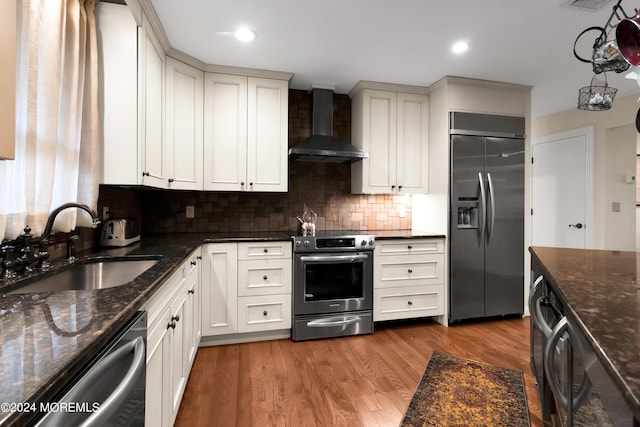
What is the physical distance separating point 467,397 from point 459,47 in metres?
→ 2.58

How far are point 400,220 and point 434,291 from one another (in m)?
0.96

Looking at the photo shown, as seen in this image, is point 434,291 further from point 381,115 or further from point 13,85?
point 13,85

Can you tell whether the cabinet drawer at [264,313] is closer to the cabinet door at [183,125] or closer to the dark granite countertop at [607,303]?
the cabinet door at [183,125]

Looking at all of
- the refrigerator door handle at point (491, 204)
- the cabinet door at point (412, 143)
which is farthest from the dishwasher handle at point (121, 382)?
the refrigerator door handle at point (491, 204)

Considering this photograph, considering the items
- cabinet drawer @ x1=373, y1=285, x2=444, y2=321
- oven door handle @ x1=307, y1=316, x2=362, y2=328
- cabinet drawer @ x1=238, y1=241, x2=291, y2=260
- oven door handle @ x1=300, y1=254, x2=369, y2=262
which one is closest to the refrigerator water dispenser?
cabinet drawer @ x1=373, y1=285, x2=444, y2=321

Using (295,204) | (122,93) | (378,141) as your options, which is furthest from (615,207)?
(122,93)

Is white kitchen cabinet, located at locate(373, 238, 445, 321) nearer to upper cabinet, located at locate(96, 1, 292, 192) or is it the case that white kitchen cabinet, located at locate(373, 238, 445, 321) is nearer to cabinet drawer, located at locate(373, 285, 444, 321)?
cabinet drawer, located at locate(373, 285, 444, 321)

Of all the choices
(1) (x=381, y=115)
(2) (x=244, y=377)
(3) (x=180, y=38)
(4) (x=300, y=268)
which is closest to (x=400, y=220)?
(1) (x=381, y=115)

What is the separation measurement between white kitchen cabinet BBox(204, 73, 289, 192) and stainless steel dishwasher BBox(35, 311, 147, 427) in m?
2.08

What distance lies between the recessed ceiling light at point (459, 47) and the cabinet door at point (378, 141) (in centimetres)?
84

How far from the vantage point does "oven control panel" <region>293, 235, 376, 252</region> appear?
2811 mm

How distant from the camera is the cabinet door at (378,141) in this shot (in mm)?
3350

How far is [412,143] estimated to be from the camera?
11.4 feet

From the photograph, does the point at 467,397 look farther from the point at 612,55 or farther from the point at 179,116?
the point at 179,116
